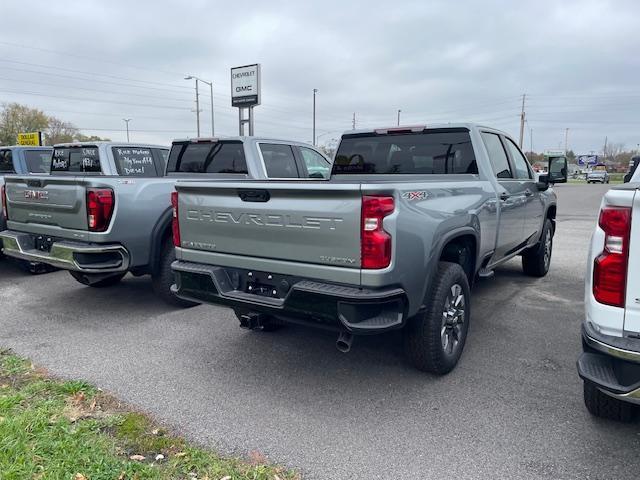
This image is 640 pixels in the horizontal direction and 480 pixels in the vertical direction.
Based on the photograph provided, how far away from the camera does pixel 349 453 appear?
9.58 ft

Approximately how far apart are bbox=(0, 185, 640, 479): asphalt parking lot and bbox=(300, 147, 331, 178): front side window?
2994mm

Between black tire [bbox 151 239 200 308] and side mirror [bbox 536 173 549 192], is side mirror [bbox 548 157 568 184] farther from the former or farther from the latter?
black tire [bbox 151 239 200 308]

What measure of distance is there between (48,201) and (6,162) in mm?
5613

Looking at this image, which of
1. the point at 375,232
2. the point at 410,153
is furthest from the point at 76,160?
the point at 375,232

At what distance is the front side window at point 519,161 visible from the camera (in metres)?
5.88

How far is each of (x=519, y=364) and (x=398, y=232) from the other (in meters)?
1.97

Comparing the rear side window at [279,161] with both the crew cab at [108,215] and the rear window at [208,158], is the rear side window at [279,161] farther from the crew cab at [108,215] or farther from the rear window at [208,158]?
the rear window at [208,158]

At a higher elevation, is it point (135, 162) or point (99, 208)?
point (135, 162)

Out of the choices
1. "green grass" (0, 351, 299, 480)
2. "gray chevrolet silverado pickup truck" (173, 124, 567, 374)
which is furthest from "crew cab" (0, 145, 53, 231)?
"green grass" (0, 351, 299, 480)

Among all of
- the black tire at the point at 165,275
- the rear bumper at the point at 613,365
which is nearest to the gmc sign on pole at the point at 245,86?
the black tire at the point at 165,275

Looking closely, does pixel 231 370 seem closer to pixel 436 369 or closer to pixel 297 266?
pixel 297 266

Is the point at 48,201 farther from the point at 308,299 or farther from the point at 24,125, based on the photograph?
the point at 24,125

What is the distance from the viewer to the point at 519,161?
6129 millimetres

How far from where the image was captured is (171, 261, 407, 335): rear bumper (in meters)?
3.07
